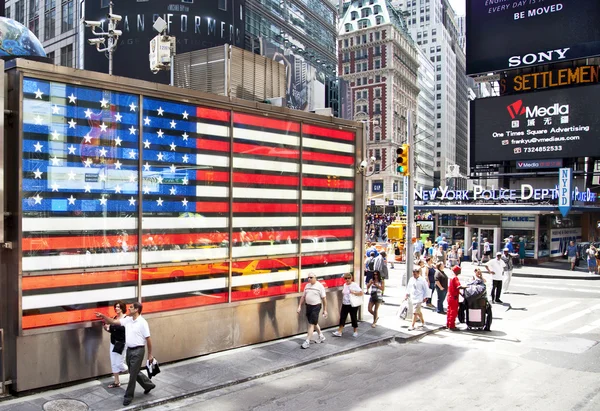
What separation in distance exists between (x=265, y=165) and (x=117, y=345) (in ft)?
17.3

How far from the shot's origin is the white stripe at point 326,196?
13.4 m

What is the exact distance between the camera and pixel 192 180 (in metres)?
11.0

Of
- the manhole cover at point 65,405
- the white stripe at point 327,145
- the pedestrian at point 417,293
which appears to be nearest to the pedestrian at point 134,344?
the manhole cover at point 65,405

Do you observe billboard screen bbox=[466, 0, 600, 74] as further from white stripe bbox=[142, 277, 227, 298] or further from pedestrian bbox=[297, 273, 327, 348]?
white stripe bbox=[142, 277, 227, 298]

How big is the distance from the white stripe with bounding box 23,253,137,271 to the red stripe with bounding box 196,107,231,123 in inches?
124

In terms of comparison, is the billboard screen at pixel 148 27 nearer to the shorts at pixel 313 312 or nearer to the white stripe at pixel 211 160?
the white stripe at pixel 211 160

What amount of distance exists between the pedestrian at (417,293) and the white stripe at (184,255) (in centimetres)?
543

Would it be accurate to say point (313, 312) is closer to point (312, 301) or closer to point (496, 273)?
point (312, 301)

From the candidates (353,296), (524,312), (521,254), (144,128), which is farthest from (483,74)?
(144,128)

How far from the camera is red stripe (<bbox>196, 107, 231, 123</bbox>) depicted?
11133 millimetres

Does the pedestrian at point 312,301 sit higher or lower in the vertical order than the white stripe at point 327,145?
lower

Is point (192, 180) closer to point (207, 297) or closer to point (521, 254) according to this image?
point (207, 297)

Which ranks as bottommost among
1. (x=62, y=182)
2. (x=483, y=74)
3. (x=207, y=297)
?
(x=207, y=297)

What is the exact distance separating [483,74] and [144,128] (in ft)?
140
